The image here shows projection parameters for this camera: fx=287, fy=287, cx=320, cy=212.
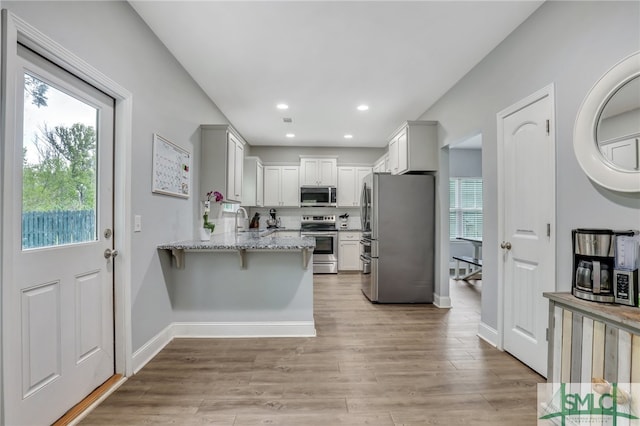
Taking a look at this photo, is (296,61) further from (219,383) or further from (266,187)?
(266,187)

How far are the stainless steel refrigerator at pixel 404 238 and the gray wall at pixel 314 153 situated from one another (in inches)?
97.6

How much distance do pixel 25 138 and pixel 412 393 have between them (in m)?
2.58

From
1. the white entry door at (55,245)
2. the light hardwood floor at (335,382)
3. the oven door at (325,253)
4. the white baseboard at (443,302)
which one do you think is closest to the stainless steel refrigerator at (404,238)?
the white baseboard at (443,302)

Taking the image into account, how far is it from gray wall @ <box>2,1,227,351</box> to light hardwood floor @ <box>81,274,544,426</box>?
0.51 meters

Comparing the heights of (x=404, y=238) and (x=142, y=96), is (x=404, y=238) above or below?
below

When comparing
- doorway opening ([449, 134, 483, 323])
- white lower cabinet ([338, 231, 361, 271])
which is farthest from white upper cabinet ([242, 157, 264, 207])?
doorway opening ([449, 134, 483, 323])

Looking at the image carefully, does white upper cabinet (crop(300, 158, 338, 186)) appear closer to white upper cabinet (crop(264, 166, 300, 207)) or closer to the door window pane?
white upper cabinet (crop(264, 166, 300, 207))

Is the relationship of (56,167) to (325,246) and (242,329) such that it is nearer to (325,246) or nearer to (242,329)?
(242,329)

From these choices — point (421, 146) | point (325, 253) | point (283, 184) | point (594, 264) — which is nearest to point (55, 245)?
point (594, 264)

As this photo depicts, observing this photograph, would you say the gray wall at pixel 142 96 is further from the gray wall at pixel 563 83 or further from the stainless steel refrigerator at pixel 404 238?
the gray wall at pixel 563 83

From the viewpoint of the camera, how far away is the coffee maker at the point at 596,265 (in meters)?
1.44

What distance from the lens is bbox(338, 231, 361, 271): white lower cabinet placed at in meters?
5.78

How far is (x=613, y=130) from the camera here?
1.55 meters

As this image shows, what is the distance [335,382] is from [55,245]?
188 centimetres
